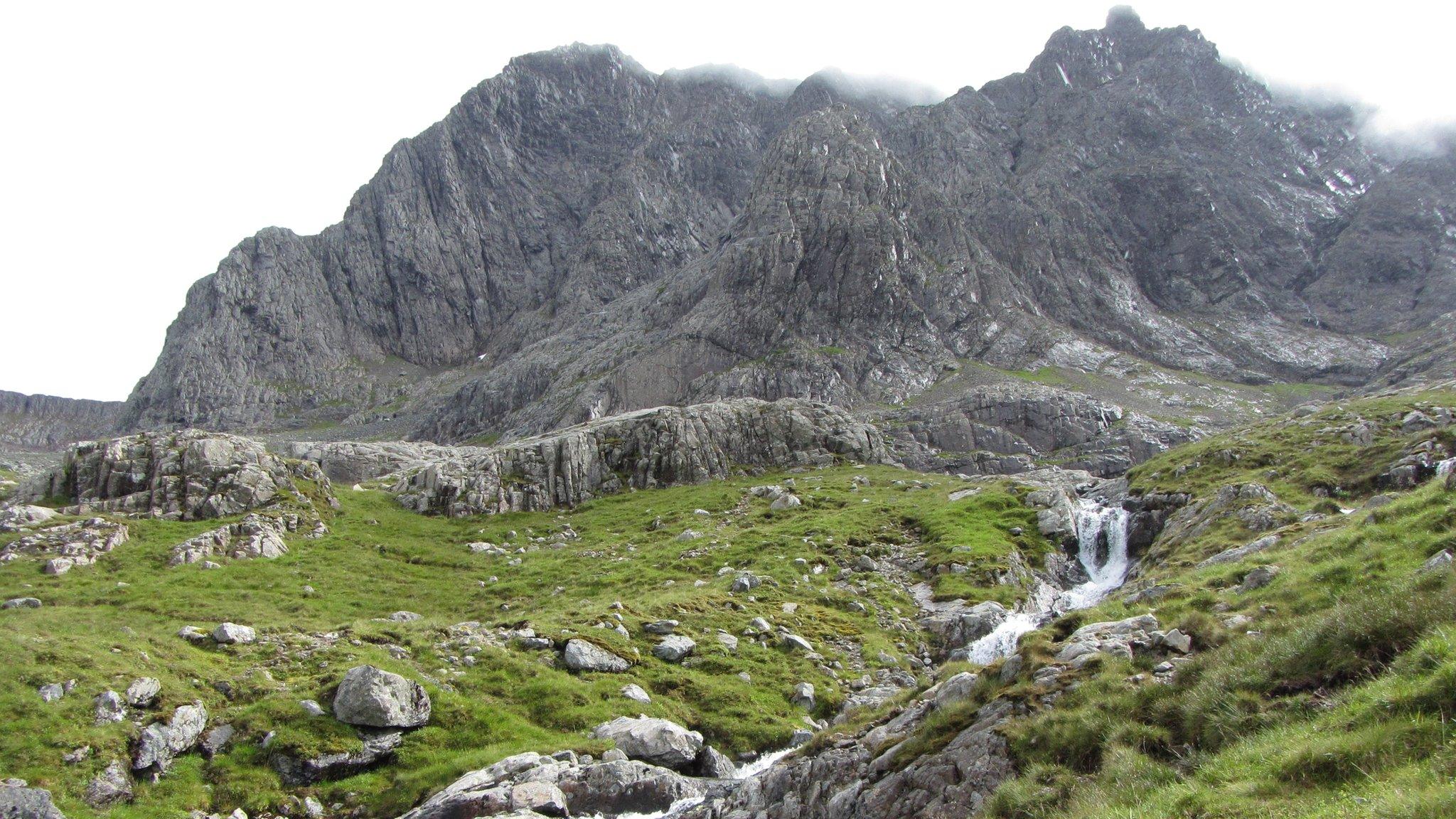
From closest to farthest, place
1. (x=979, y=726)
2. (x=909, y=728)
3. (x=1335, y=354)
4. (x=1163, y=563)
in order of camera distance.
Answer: (x=979, y=726), (x=909, y=728), (x=1163, y=563), (x=1335, y=354)

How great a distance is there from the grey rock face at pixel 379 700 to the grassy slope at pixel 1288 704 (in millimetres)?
19268

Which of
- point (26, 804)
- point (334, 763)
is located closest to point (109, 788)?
point (26, 804)

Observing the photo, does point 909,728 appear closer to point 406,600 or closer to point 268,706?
point 268,706

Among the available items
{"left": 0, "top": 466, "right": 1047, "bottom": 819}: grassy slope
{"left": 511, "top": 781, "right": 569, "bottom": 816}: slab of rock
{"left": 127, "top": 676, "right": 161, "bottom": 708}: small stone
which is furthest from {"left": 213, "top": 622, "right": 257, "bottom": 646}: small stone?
{"left": 511, "top": 781, "right": 569, "bottom": 816}: slab of rock

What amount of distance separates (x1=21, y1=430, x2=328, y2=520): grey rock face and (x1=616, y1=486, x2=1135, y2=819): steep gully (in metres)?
46.3

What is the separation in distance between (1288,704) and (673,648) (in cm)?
2509

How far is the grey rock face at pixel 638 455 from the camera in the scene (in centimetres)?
7594

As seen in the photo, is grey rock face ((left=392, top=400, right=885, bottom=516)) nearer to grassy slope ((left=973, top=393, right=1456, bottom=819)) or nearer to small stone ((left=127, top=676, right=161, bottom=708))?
small stone ((left=127, top=676, right=161, bottom=708))

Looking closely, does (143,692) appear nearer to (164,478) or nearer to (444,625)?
(444,625)

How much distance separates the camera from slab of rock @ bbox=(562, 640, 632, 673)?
30.5 metres

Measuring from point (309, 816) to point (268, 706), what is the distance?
4.51 meters

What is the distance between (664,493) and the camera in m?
82.1

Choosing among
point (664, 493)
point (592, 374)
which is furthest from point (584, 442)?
point (592, 374)

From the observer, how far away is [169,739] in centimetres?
2178
